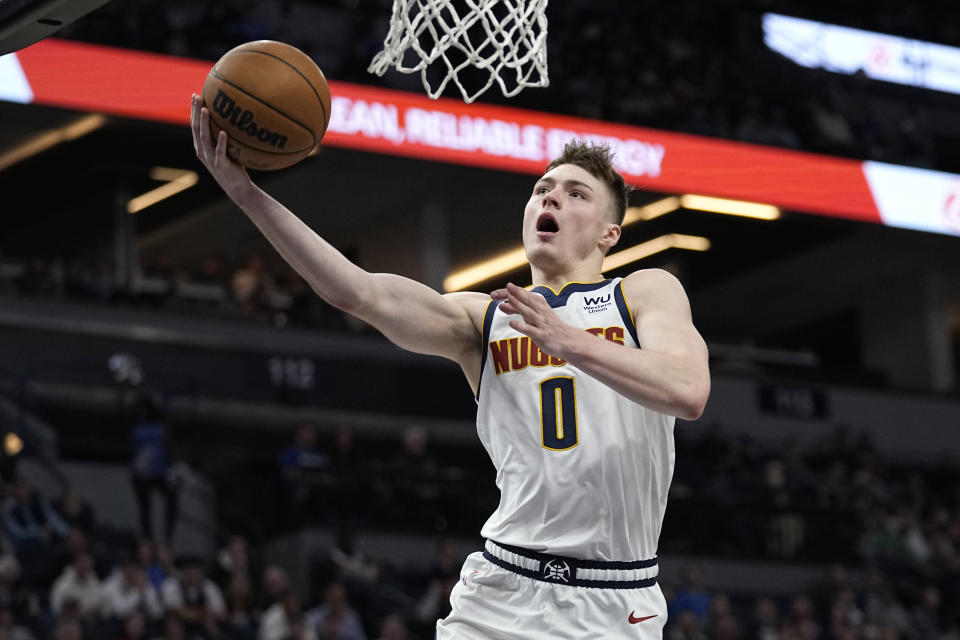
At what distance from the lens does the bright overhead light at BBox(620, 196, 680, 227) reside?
23609 mm

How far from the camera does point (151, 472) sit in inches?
578

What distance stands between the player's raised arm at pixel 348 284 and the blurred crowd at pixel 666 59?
14.7 m

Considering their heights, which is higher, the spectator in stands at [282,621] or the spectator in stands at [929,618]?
the spectator in stands at [282,621]

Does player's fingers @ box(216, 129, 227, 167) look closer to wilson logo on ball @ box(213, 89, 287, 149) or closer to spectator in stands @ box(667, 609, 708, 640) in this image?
wilson logo on ball @ box(213, 89, 287, 149)

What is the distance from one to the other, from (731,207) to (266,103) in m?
20.2

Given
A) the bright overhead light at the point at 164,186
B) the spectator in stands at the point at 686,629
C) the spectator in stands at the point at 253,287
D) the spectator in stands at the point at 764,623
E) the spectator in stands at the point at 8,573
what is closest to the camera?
the spectator in stands at the point at 8,573

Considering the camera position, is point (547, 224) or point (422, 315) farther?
point (547, 224)

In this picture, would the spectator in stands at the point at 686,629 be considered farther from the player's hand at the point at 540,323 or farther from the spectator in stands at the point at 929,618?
the player's hand at the point at 540,323

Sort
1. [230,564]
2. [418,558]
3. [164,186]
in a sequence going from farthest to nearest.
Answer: [164,186], [418,558], [230,564]

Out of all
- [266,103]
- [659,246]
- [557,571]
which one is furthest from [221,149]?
[659,246]

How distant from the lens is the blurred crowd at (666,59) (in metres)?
20.2

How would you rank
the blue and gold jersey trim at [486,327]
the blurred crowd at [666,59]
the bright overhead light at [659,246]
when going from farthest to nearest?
the bright overhead light at [659,246] → the blurred crowd at [666,59] → the blue and gold jersey trim at [486,327]

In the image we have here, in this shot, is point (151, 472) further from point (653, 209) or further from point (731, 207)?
point (731, 207)

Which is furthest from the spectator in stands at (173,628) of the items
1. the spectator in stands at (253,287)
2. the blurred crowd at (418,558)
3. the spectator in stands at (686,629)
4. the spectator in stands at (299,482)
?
the spectator in stands at (253,287)
